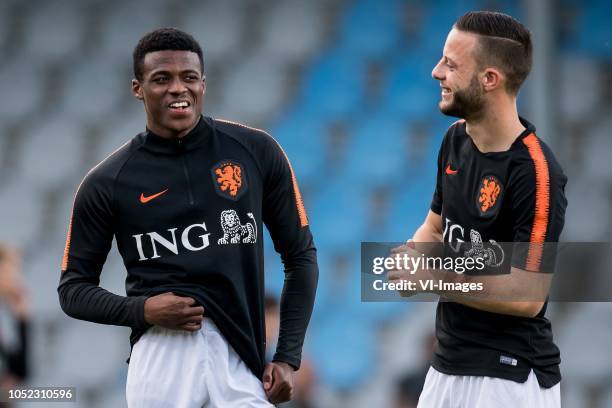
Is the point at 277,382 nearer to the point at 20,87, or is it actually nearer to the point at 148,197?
the point at 148,197

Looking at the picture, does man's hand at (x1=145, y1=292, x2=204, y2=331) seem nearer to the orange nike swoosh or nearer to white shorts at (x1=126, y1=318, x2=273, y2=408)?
white shorts at (x1=126, y1=318, x2=273, y2=408)

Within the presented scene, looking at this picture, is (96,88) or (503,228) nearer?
(503,228)

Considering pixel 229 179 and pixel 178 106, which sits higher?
pixel 178 106

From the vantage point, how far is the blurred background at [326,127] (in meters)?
6.47

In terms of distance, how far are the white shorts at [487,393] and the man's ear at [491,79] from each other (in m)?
0.85

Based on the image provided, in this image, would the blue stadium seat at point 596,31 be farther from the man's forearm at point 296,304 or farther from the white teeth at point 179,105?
the white teeth at point 179,105

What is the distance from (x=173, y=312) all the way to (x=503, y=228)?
987mm

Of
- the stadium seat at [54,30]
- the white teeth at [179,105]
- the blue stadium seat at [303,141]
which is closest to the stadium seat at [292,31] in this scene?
the blue stadium seat at [303,141]

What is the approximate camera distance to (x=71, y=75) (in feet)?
26.1

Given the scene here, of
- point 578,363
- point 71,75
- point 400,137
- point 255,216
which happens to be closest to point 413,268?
point 255,216

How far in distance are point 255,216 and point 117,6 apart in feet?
18.3

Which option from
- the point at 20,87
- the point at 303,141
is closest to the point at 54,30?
the point at 20,87

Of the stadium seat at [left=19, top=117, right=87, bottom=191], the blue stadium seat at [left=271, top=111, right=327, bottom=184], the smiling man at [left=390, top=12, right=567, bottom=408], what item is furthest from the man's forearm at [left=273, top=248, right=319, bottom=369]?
the stadium seat at [left=19, top=117, right=87, bottom=191]

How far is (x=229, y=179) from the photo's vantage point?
10.0 ft
